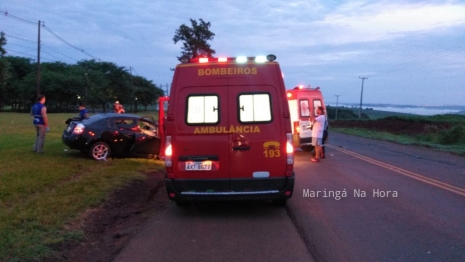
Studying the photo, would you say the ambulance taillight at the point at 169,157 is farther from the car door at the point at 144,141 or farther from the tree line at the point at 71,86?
the tree line at the point at 71,86

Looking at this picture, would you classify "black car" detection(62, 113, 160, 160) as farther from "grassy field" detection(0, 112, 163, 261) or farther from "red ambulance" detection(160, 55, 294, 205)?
"red ambulance" detection(160, 55, 294, 205)

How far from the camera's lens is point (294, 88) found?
20.1 m

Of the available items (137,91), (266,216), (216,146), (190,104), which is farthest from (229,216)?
(137,91)

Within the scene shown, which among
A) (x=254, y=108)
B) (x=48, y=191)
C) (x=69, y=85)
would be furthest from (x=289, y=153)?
(x=69, y=85)

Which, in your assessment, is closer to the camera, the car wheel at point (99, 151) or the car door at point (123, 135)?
the car wheel at point (99, 151)

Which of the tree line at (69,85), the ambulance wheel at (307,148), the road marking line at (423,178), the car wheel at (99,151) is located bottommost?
the road marking line at (423,178)

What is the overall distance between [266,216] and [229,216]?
622 mm

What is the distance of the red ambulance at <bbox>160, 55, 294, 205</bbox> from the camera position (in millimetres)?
8398

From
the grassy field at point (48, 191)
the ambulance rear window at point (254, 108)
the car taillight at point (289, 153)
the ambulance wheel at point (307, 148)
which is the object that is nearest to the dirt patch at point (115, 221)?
the grassy field at point (48, 191)

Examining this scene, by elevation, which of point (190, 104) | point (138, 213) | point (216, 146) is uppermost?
point (190, 104)

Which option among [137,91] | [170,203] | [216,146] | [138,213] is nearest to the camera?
[216,146]

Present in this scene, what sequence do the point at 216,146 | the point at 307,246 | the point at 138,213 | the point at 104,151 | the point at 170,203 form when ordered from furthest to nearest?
the point at 104,151 < the point at 170,203 < the point at 138,213 < the point at 216,146 < the point at 307,246

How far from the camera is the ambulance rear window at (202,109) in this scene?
8.48 meters

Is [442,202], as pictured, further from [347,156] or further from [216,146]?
[347,156]
